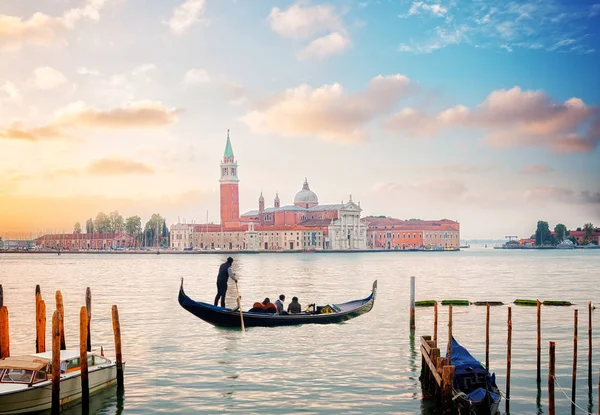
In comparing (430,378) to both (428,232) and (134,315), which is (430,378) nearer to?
(134,315)

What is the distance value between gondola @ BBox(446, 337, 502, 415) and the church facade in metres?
102

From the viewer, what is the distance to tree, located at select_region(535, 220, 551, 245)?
152 metres

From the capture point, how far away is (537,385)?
1091 centimetres

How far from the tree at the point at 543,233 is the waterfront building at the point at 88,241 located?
80.8 m

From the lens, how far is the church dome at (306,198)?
123 metres

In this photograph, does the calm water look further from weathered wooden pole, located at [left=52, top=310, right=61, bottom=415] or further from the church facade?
the church facade

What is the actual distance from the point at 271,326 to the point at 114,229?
368 ft

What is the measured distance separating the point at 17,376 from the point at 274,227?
105m

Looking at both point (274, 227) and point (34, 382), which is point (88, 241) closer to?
point (274, 227)

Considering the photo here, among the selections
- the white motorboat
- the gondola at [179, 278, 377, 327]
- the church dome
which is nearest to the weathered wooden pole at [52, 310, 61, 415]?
the white motorboat

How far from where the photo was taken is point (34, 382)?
9.08 meters

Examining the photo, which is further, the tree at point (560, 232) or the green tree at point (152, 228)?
the tree at point (560, 232)

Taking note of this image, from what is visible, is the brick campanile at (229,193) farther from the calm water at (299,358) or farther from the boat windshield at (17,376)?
the boat windshield at (17,376)

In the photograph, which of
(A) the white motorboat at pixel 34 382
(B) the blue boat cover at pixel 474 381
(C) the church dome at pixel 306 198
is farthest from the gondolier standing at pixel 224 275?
(C) the church dome at pixel 306 198
